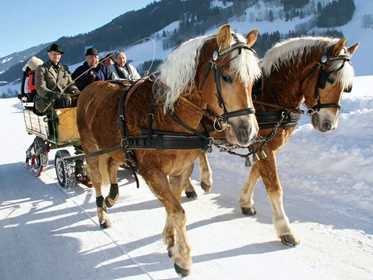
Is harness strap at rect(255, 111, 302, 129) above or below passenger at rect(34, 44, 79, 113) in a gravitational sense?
below

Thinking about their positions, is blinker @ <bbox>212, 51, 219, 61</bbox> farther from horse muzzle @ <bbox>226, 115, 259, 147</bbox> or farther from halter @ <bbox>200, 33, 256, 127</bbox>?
horse muzzle @ <bbox>226, 115, 259, 147</bbox>

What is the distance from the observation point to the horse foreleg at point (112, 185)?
408 cm

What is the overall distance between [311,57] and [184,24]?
126953 mm

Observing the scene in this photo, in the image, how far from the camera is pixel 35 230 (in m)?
3.98

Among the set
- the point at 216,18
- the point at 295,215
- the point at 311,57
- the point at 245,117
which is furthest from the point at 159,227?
the point at 216,18

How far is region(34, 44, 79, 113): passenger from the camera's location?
18.3 feet

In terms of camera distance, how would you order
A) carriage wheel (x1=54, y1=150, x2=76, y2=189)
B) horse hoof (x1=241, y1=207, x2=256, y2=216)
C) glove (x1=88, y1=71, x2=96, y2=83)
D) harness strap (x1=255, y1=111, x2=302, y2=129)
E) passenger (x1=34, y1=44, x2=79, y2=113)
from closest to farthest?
1. harness strap (x1=255, y1=111, x2=302, y2=129)
2. horse hoof (x1=241, y1=207, x2=256, y2=216)
3. carriage wheel (x1=54, y1=150, x2=76, y2=189)
4. passenger (x1=34, y1=44, x2=79, y2=113)
5. glove (x1=88, y1=71, x2=96, y2=83)

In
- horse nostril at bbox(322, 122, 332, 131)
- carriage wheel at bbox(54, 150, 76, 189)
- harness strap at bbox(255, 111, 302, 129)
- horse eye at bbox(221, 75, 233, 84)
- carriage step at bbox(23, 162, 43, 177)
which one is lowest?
carriage step at bbox(23, 162, 43, 177)

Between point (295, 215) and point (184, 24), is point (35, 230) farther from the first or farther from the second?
point (184, 24)

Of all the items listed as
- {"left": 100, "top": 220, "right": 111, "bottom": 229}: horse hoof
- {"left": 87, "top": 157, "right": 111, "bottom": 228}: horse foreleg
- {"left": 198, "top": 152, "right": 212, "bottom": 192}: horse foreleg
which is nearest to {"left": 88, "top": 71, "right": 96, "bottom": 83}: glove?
{"left": 87, "top": 157, "right": 111, "bottom": 228}: horse foreleg

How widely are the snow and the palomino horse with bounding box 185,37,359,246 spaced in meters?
0.42

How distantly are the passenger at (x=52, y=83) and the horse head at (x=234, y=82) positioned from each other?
12.7 feet

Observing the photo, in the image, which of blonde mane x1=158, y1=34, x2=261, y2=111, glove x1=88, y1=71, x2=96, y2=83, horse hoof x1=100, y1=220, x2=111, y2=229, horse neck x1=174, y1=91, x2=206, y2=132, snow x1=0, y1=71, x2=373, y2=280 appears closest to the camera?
blonde mane x1=158, y1=34, x2=261, y2=111

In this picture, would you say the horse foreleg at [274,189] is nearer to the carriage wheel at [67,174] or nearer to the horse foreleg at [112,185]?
the horse foreleg at [112,185]
